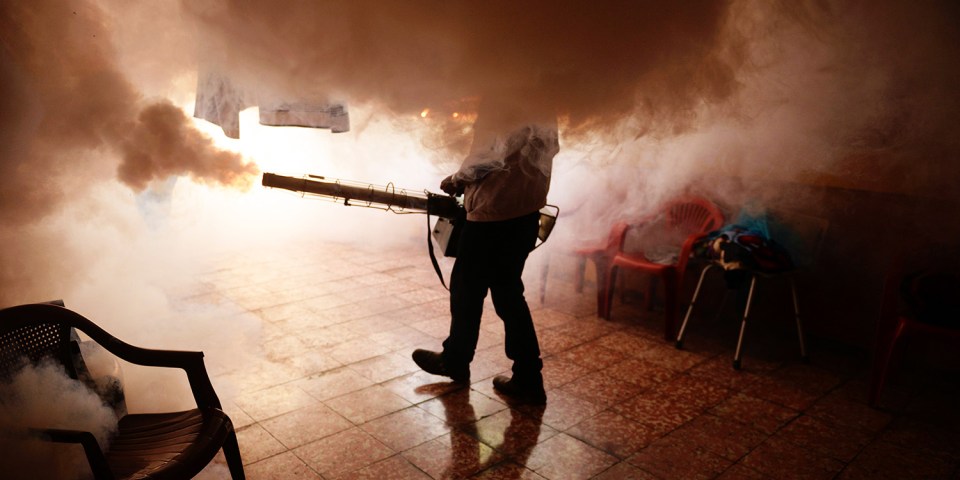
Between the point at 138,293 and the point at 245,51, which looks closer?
the point at 245,51

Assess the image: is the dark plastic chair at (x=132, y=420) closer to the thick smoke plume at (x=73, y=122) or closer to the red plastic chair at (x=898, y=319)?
the thick smoke plume at (x=73, y=122)

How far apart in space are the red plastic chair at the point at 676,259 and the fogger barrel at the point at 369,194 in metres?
2.13

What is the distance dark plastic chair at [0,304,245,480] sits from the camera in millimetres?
1988

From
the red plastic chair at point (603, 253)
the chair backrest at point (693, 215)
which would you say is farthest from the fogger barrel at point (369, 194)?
the chair backrest at point (693, 215)

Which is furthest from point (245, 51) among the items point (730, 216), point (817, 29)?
point (730, 216)

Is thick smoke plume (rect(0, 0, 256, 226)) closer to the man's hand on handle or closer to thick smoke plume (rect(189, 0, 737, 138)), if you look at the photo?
thick smoke plume (rect(189, 0, 737, 138))

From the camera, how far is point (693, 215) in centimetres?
541

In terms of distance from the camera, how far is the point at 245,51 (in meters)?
1.54

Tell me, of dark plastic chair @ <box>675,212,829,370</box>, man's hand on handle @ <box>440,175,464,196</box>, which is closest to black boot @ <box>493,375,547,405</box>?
man's hand on handle @ <box>440,175,464,196</box>

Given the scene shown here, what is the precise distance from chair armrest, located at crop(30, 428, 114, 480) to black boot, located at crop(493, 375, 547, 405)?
2.34 m

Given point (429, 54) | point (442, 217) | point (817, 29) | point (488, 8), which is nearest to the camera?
point (488, 8)

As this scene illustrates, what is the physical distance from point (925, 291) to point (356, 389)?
11.8ft

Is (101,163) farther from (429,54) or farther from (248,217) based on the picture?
(248,217)

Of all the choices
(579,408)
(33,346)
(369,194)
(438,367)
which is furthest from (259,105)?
(579,408)
